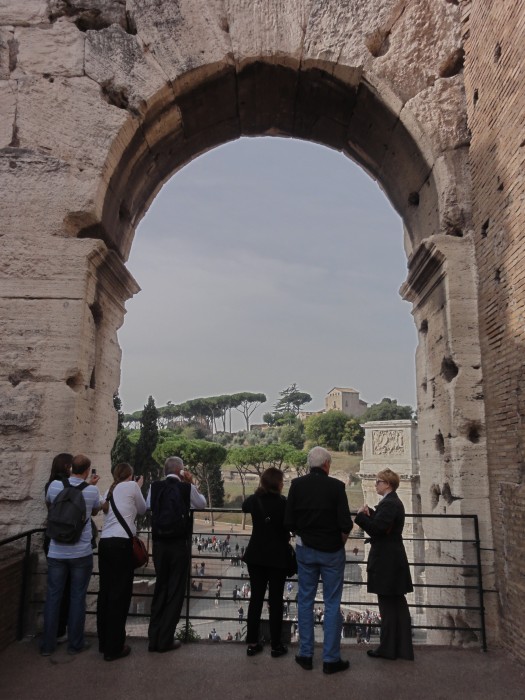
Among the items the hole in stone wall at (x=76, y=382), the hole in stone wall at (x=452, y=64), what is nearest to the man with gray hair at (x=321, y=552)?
the hole in stone wall at (x=76, y=382)

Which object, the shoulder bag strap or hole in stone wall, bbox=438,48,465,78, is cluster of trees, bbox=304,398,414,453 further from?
the shoulder bag strap

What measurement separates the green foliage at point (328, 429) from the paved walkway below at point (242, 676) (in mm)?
60548

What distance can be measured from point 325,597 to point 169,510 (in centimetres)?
117

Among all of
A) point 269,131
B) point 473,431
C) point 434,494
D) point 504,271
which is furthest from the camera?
point 269,131

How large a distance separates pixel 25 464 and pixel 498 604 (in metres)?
3.92

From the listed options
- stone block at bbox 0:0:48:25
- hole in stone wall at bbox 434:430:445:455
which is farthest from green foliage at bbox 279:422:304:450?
stone block at bbox 0:0:48:25

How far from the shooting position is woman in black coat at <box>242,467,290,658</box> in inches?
141

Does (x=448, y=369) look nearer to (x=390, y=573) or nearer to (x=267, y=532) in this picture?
(x=390, y=573)

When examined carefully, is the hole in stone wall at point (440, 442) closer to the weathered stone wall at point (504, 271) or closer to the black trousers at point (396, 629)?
the weathered stone wall at point (504, 271)

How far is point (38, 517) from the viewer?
4.29 metres

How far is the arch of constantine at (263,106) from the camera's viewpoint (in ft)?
14.1

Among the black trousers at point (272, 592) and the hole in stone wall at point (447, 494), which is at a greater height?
the hole in stone wall at point (447, 494)

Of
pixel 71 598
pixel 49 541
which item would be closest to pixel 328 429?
pixel 49 541

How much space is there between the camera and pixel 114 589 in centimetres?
354
